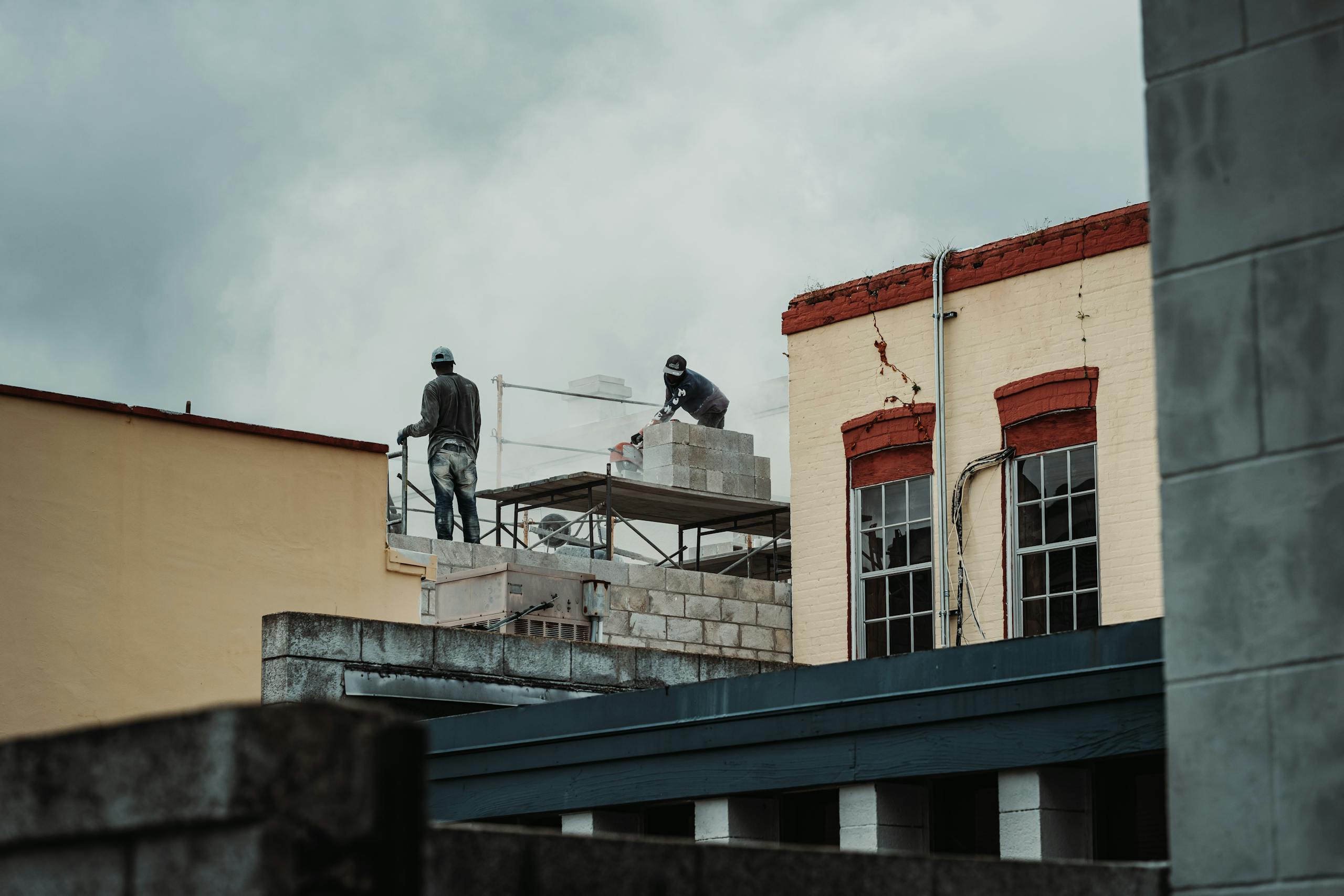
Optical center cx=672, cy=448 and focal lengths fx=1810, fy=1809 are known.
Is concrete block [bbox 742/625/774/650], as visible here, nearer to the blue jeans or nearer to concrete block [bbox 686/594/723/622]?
concrete block [bbox 686/594/723/622]

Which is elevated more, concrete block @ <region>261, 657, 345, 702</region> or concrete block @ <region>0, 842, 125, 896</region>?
concrete block @ <region>261, 657, 345, 702</region>

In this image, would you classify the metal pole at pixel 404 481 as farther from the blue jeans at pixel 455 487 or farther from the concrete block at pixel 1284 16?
the concrete block at pixel 1284 16

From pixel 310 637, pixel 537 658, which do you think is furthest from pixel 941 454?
pixel 310 637

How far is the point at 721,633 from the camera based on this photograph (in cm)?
2170

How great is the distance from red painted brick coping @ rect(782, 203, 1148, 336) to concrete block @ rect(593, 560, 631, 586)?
3515mm

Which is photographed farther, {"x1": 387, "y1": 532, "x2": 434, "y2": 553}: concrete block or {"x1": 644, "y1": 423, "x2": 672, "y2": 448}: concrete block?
{"x1": 644, "y1": 423, "x2": 672, "y2": 448}: concrete block

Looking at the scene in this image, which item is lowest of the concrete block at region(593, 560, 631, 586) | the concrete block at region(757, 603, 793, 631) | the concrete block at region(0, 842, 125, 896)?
the concrete block at region(0, 842, 125, 896)

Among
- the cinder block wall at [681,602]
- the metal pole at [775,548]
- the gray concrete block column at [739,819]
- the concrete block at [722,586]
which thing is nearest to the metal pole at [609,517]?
the cinder block wall at [681,602]

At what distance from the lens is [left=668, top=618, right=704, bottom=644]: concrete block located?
21.1 meters

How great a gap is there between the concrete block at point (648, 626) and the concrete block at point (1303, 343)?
50.4 feet

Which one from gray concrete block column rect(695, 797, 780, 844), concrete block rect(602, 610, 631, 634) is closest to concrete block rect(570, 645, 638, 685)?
gray concrete block column rect(695, 797, 780, 844)

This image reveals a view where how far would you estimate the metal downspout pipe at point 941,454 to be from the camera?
1956 cm

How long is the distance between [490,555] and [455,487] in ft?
8.33

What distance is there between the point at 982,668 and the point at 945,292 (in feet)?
41.0
